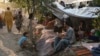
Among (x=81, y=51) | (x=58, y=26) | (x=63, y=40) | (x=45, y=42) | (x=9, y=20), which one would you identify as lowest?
(x=81, y=51)

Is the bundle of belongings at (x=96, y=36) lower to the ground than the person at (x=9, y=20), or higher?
lower

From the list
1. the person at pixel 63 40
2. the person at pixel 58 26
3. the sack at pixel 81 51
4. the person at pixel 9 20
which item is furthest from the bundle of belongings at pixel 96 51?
the person at pixel 9 20

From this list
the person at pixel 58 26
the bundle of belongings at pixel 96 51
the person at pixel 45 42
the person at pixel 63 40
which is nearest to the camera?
the bundle of belongings at pixel 96 51

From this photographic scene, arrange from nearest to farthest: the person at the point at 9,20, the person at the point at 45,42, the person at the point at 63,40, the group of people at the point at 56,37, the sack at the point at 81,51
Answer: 1. the sack at the point at 81,51
2. the person at the point at 63,40
3. the group of people at the point at 56,37
4. the person at the point at 45,42
5. the person at the point at 9,20

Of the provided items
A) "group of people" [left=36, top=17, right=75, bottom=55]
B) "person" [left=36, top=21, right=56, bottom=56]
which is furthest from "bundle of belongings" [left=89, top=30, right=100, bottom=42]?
"person" [left=36, top=21, right=56, bottom=56]

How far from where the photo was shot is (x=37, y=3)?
15.1 meters

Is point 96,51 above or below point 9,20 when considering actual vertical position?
below

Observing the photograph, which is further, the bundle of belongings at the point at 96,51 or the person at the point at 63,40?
the person at the point at 63,40

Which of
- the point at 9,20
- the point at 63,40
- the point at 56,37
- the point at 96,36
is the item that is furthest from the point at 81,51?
the point at 9,20

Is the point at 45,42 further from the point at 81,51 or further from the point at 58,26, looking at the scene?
the point at 81,51

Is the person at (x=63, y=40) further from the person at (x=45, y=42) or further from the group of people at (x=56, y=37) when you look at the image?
the person at (x=45, y=42)

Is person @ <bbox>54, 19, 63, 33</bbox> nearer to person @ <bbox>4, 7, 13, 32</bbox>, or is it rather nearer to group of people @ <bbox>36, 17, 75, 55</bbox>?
group of people @ <bbox>36, 17, 75, 55</bbox>

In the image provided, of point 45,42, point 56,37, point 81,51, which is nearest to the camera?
point 81,51

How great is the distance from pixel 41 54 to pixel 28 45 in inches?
41.9
